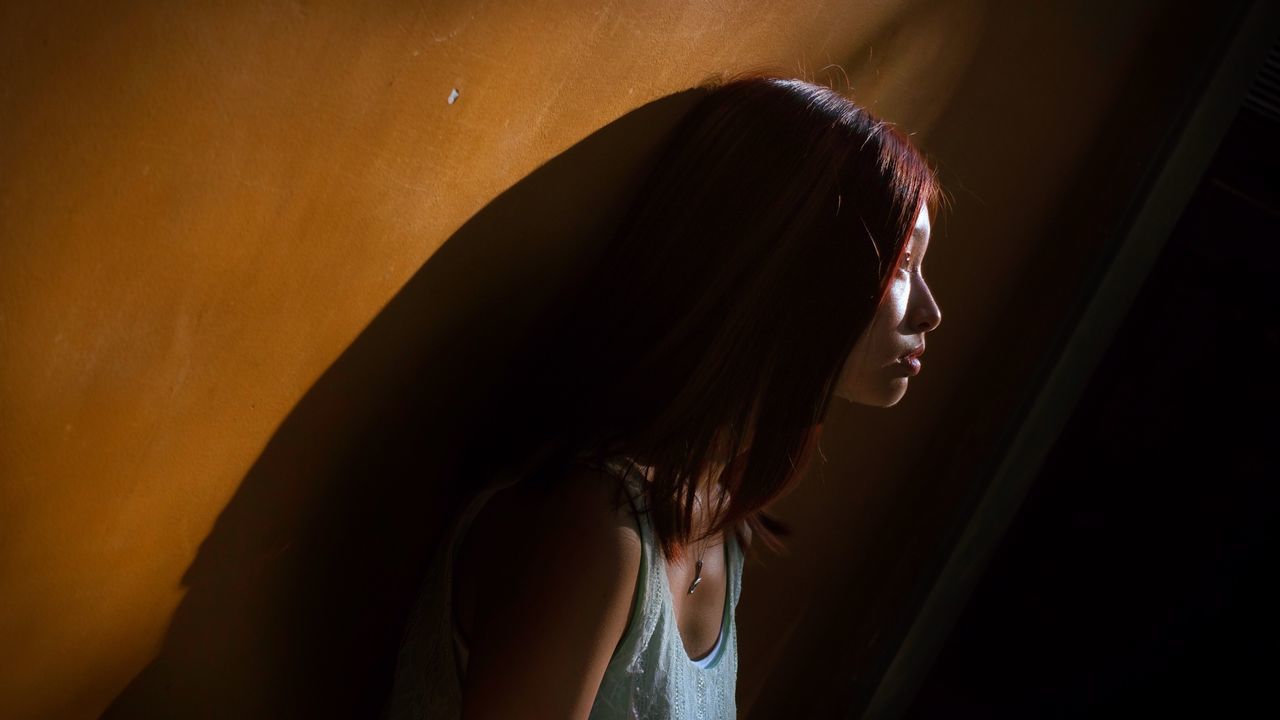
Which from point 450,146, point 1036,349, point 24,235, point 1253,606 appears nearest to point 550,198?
point 450,146

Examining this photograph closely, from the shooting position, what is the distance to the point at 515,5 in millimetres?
885

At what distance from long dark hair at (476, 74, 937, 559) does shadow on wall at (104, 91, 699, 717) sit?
0.06m

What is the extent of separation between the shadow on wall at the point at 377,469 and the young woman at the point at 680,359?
0.17ft

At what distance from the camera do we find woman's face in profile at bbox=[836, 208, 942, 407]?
3.67 feet

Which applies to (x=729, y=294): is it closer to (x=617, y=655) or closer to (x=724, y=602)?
(x=617, y=655)

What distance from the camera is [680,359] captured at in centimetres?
103

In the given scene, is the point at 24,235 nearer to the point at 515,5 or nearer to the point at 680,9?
the point at 515,5

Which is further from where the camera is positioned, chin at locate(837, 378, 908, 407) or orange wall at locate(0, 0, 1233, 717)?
chin at locate(837, 378, 908, 407)

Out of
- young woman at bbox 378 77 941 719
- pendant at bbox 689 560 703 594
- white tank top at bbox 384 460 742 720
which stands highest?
young woman at bbox 378 77 941 719

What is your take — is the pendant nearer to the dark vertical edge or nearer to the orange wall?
the orange wall

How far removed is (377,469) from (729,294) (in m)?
0.42

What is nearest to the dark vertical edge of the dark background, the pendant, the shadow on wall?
the dark background

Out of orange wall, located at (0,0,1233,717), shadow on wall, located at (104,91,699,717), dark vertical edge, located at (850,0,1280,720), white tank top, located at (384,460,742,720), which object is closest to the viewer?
orange wall, located at (0,0,1233,717)

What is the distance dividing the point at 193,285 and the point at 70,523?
217 mm
